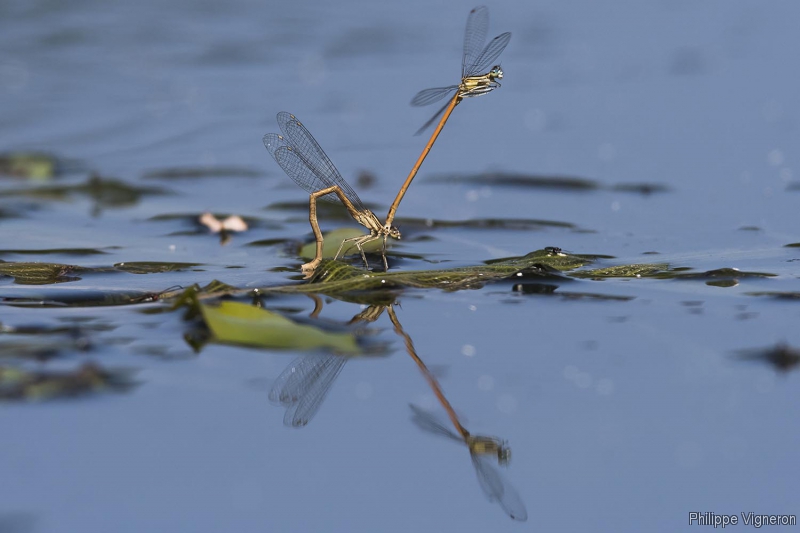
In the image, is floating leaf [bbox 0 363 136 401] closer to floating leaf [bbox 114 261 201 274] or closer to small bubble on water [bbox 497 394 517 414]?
small bubble on water [bbox 497 394 517 414]

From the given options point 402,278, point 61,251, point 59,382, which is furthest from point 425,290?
point 61,251

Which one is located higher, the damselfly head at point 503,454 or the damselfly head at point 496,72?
the damselfly head at point 496,72

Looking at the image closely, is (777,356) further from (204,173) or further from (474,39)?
(204,173)

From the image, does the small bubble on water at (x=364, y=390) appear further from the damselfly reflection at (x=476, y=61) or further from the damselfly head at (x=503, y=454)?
the damselfly reflection at (x=476, y=61)

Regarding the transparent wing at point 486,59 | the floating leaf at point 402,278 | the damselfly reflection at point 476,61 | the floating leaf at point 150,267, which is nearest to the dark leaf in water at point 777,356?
the floating leaf at point 402,278

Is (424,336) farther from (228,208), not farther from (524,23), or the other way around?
(524,23)

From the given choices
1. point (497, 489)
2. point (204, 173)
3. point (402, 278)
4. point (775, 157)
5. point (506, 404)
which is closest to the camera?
point (497, 489)
